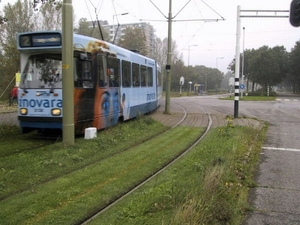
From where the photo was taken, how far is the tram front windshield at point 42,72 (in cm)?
895

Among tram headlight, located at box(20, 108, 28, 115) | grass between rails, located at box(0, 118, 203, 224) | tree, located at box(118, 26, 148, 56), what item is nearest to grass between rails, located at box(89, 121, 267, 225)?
grass between rails, located at box(0, 118, 203, 224)

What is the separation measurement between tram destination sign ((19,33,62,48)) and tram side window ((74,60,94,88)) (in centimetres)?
84

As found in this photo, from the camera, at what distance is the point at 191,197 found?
4.17m

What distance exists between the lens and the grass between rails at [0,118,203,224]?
14.6 feet

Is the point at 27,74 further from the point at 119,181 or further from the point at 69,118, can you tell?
the point at 119,181

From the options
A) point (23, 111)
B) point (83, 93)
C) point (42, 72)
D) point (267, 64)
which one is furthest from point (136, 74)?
point (267, 64)

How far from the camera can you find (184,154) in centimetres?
825

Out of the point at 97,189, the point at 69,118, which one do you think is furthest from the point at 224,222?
the point at 69,118

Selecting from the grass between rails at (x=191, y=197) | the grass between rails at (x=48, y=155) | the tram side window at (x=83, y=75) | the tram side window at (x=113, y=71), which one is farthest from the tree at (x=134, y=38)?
the grass between rails at (x=191, y=197)

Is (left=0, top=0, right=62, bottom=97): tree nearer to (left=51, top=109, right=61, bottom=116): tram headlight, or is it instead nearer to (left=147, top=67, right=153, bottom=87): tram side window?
(left=147, top=67, right=153, bottom=87): tram side window

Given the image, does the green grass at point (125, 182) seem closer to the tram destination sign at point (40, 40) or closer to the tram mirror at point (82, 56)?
the tram mirror at point (82, 56)

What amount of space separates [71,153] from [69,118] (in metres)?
1.12

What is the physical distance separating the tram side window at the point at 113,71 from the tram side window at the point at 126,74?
598mm

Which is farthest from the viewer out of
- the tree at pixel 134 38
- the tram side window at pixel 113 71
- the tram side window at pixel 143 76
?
the tree at pixel 134 38
